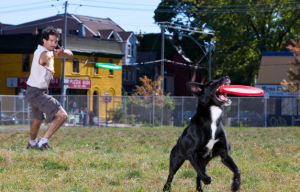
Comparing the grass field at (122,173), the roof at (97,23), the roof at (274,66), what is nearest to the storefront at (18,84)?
the roof at (97,23)

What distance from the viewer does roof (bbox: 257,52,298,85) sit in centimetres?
3719

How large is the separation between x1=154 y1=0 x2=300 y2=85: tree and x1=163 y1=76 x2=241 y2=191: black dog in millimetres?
38393

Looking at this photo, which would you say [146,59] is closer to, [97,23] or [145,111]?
[97,23]

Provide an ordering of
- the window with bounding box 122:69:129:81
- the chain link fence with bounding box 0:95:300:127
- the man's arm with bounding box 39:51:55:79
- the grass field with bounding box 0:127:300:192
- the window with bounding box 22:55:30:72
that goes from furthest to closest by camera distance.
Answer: the window with bounding box 122:69:129:81 → the window with bounding box 22:55:30:72 → the chain link fence with bounding box 0:95:300:127 → the man's arm with bounding box 39:51:55:79 → the grass field with bounding box 0:127:300:192

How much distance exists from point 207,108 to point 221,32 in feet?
131

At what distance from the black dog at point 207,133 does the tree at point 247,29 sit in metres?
38.4

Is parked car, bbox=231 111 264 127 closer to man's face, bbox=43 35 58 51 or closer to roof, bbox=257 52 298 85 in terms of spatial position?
roof, bbox=257 52 298 85

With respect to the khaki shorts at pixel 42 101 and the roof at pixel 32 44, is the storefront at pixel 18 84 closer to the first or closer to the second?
the roof at pixel 32 44

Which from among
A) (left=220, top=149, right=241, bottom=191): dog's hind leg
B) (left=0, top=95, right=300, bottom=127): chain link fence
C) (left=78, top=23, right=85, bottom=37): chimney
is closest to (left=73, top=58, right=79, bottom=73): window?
(left=78, top=23, right=85, bottom=37): chimney

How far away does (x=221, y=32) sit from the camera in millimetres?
43406

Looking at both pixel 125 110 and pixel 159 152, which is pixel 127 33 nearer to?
pixel 125 110

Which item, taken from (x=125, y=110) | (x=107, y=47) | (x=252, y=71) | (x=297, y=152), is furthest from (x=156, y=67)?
(x=297, y=152)

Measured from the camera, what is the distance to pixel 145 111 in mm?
26750

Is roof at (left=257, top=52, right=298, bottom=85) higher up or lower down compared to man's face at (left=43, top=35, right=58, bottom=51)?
higher up
